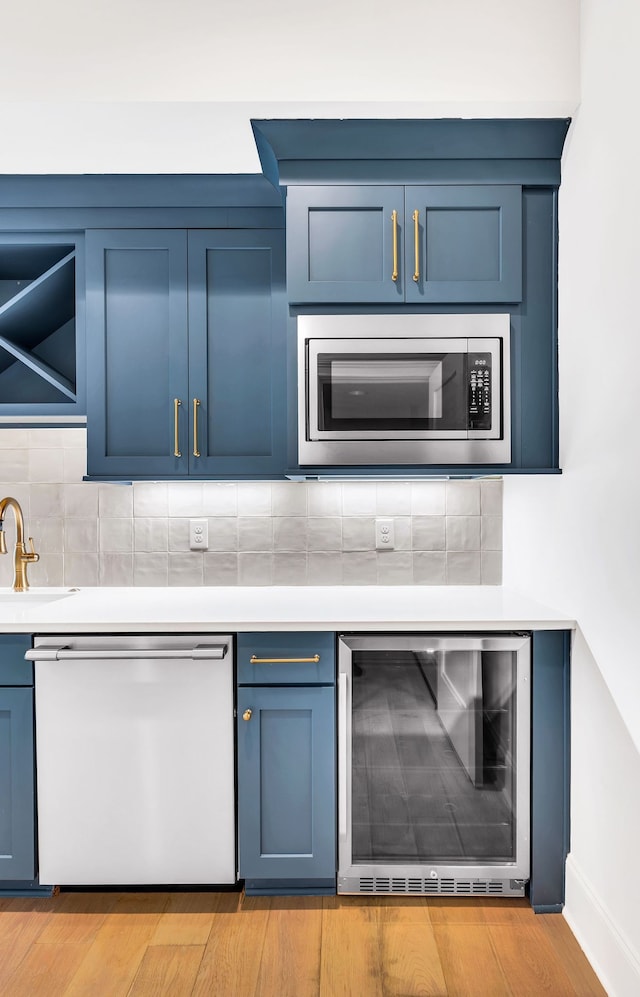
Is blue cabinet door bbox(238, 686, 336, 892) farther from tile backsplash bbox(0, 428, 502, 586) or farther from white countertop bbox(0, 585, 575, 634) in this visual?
tile backsplash bbox(0, 428, 502, 586)

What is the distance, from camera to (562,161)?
2.01 meters

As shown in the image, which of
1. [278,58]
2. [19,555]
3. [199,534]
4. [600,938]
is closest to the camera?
[600,938]

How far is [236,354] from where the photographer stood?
2238 mm

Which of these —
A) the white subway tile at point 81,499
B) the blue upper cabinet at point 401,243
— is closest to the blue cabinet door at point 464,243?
the blue upper cabinet at point 401,243

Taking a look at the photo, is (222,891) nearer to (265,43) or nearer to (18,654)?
(18,654)

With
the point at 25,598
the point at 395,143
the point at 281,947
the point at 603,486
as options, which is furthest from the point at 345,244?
the point at 281,947

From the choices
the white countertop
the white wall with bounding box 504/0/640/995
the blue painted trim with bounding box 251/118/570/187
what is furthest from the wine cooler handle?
the blue painted trim with bounding box 251/118/570/187

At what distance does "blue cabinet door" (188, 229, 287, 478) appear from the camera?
87.5 inches

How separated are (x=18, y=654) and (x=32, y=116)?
1598 millimetres

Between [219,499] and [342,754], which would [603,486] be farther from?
Answer: [219,499]

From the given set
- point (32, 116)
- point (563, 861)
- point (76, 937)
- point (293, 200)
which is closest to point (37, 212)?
point (32, 116)

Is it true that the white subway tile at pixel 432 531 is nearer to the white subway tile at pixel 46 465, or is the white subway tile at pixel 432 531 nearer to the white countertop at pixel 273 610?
the white countertop at pixel 273 610

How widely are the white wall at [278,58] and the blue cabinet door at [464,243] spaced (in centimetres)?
23

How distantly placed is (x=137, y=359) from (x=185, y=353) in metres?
0.17
